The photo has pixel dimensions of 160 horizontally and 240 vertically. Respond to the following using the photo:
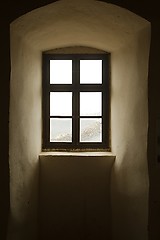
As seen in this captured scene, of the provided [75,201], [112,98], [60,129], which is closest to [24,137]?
[60,129]

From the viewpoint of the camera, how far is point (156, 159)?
5.79ft

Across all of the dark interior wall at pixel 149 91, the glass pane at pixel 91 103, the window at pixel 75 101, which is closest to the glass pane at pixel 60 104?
the window at pixel 75 101

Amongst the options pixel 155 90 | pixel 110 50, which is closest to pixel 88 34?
pixel 110 50

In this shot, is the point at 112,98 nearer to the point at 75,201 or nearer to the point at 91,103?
the point at 91,103

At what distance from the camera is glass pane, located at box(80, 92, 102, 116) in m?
2.72

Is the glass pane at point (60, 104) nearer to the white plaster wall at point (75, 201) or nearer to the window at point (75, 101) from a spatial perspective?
the window at point (75, 101)

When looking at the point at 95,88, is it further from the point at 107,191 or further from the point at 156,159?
the point at 156,159

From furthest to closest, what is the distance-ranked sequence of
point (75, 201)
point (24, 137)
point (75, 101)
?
point (75, 101) < point (75, 201) < point (24, 137)

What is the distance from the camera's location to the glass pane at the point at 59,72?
2719mm

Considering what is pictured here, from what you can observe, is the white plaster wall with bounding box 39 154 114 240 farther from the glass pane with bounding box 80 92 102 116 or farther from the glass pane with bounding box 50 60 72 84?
the glass pane with bounding box 50 60 72 84

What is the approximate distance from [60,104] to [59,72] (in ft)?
0.96

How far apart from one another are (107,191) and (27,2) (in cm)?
162

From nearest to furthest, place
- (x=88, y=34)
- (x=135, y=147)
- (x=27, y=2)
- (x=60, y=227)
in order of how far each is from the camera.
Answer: (x=27, y=2)
(x=135, y=147)
(x=88, y=34)
(x=60, y=227)

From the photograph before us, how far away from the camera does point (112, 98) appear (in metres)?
2.61
